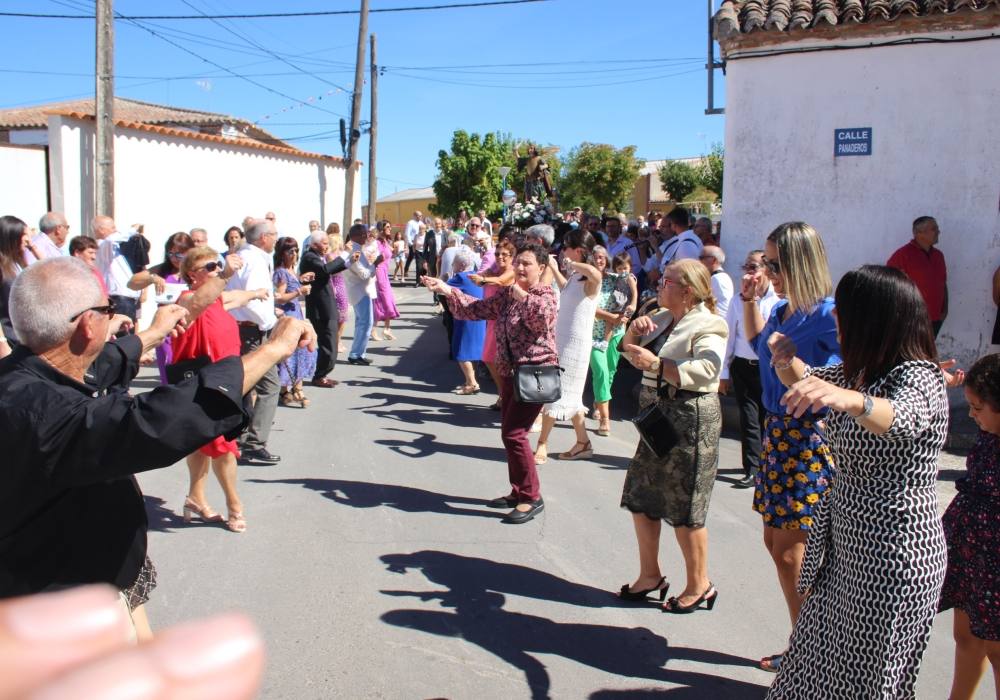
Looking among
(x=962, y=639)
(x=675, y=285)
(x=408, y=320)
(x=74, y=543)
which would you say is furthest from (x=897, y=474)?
(x=408, y=320)

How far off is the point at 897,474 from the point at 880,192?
664cm

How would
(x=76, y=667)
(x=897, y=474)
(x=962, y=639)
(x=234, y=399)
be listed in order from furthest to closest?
(x=962, y=639)
(x=897, y=474)
(x=234, y=399)
(x=76, y=667)

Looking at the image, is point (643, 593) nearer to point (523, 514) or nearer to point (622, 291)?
point (523, 514)

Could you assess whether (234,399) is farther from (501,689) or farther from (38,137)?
(38,137)

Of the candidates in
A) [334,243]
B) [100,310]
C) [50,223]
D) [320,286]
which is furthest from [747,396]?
[50,223]

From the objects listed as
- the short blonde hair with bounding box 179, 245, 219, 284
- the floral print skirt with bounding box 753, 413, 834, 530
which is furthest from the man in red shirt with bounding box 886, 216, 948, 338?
the short blonde hair with bounding box 179, 245, 219, 284

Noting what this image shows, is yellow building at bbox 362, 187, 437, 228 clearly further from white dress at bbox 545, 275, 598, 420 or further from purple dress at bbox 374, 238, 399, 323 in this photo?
white dress at bbox 545, 275, 598, 420

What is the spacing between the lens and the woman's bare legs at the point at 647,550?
172 inches

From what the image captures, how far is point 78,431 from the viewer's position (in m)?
2.08

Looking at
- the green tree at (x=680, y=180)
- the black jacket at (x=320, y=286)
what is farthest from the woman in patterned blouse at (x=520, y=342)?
the green tree at (x=680, y=180)

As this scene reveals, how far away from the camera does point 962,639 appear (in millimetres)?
3230

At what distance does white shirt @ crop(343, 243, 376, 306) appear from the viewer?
1131 centimetres

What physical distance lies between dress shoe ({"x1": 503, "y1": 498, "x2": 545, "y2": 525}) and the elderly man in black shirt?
3312 mm

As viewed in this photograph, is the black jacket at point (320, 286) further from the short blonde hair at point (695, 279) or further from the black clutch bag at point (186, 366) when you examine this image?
the short blonde hair at point (695, 279)
